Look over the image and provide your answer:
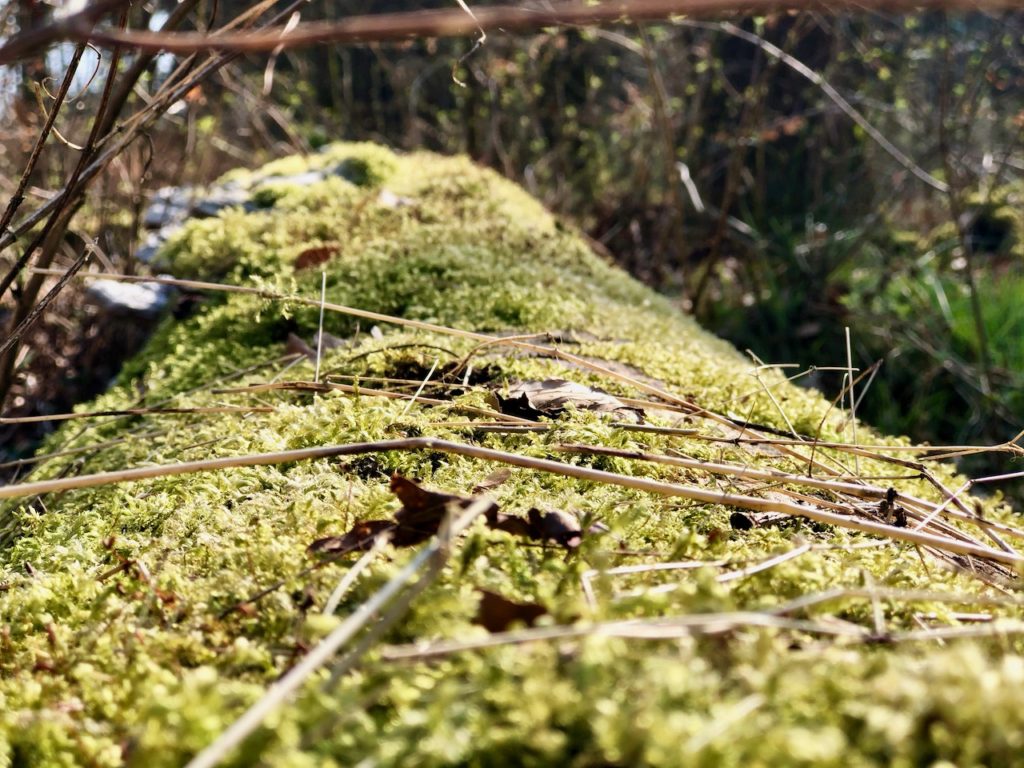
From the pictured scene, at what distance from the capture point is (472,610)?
0.94 metres

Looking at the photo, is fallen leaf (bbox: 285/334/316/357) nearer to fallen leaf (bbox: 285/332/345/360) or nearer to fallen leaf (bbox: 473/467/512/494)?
fallen leaf (bbox: 285/332/345/360)

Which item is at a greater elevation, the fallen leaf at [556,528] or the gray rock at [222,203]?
the gray rock at [222,203]

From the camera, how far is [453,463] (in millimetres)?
1656

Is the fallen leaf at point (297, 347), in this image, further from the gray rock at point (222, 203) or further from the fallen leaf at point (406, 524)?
the gray rock at point (222, 203)

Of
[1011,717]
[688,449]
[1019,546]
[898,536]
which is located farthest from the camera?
[688,449]

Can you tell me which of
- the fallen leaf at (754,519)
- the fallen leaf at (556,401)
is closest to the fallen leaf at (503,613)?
the fallen leaf at (754,519)

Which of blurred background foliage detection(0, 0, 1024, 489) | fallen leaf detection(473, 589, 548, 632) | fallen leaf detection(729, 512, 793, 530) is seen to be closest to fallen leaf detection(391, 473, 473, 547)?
fallen leaf detection(473, 589, 548, 632)

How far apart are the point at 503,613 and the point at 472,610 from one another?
0.06m

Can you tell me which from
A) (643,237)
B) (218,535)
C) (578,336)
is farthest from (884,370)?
(218,535)

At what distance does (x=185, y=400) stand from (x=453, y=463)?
1.29 meters

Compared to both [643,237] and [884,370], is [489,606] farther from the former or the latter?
[643,237]

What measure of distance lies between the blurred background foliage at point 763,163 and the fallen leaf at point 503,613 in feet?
14.7

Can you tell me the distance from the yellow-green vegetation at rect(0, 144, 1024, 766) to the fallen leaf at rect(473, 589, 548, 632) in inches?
1.0

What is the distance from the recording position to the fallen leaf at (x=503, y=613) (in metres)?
0.98
